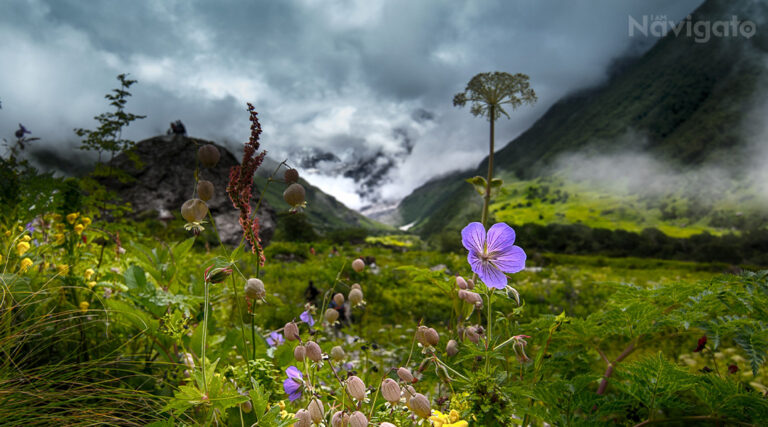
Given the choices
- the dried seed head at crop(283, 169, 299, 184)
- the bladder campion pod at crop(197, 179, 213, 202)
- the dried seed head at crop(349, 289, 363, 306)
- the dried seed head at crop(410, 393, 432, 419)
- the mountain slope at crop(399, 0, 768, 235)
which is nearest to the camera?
the dried seed head at crop(410, 393, 432, 419)

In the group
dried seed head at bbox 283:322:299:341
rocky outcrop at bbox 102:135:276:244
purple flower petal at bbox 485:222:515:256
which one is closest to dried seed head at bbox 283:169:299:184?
dried seed head at bbox 283:322:299:341

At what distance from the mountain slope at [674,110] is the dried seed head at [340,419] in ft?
259

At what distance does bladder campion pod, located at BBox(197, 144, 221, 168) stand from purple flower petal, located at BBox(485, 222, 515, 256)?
0.98m

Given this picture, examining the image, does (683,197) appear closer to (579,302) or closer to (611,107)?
(579,302)

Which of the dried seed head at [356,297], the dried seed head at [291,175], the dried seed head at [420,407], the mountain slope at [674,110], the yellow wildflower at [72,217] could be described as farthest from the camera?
the mountain slope at [674,110]

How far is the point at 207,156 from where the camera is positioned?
3.45 feet

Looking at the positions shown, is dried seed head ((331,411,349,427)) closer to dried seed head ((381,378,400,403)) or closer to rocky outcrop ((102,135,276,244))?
dried seed head ((381,378,400,403))

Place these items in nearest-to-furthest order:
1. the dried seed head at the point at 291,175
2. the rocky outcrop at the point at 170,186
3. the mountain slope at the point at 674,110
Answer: the dried seed head at the point at 291,175 → the rocky outcrop at the point at 170,186 → the mountain slope at the point at 674,110

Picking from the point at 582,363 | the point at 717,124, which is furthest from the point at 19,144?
the point at 717,124

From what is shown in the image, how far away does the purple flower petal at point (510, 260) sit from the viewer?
1108 millimetres

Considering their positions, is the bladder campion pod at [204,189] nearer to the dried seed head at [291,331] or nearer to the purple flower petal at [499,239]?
the dried seed head at [291,331]

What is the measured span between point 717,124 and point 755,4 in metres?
85.4

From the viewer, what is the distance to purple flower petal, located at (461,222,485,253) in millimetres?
1122

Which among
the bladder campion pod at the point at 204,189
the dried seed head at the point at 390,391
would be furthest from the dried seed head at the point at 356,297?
the bladder campion pod at the point at 204,189
